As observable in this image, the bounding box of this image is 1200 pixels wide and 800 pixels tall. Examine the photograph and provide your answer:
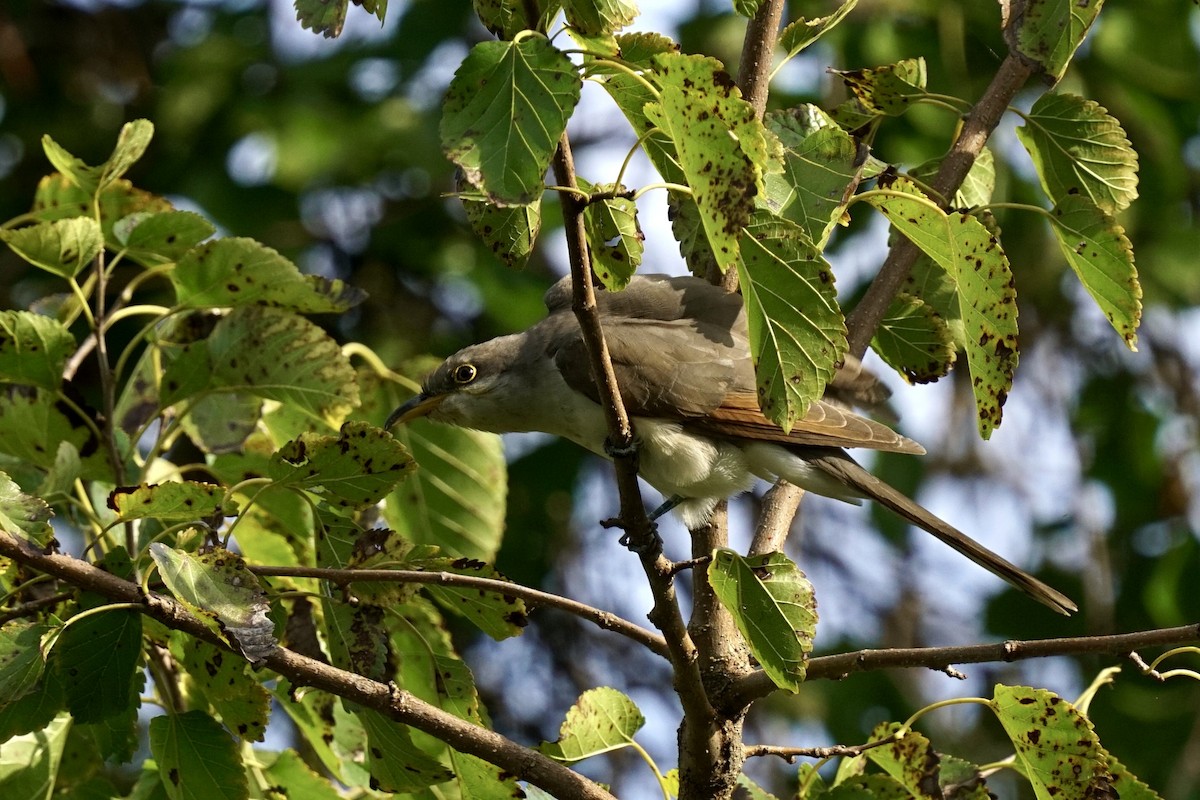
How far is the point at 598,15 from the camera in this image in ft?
6.30

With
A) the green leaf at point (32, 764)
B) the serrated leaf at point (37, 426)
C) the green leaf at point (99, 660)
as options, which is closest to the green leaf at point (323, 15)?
the green leaf at point (99, 660)

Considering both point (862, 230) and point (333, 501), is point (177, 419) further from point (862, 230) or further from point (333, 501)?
point (862, 230)

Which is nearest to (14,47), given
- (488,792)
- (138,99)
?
(138,99)

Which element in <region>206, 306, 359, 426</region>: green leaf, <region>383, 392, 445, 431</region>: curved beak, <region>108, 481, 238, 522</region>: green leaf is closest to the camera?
<region>108, 481, 238, 522</region>: green leaf

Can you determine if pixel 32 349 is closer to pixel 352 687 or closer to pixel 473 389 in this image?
pixel 352 687

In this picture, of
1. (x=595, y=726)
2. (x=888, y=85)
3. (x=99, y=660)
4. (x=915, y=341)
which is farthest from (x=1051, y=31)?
(x=99, y=660)

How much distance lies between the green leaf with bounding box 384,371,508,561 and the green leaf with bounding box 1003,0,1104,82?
71.9 inches

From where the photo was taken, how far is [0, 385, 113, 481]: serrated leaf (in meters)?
2.73

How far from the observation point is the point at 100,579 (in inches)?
84.4

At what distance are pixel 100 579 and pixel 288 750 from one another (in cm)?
85

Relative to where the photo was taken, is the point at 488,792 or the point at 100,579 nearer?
the point at 100,579

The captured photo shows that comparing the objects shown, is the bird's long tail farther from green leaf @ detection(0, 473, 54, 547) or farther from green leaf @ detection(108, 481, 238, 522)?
green leaf @ detection(0, 473, 54, 547)

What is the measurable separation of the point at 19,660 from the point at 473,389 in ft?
6.90

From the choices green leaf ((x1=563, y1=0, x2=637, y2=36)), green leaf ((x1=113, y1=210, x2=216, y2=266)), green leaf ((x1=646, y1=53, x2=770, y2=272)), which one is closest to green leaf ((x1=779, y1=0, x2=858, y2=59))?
green leaf ((x1=563, y1=0, x2=637, y2=36))
